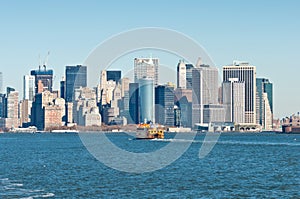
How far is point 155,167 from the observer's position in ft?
273

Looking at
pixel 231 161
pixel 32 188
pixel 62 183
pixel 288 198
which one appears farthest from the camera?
pixel 231 161

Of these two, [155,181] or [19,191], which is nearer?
[19,191]

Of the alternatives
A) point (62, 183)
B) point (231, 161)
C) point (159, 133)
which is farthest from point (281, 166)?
point (159, 133)

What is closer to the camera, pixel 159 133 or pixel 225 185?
pixel 225 185

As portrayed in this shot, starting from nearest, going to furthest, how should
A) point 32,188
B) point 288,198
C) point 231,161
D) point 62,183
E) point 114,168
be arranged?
point 288,198, point 32,188, point 62,183, point 114,168, point 231,161

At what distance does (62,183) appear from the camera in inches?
2542

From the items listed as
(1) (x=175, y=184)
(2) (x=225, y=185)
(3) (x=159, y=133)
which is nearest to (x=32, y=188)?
(1) (x=175, y=184)

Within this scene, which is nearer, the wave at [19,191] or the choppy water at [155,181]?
the wave at [19,191]

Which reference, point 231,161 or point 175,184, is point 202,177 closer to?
point 175,184

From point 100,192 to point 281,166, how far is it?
3495 cm

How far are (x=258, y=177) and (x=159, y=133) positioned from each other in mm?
125064

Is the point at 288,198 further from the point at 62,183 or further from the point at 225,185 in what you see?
the point at 62,183

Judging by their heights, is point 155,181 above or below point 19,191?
above

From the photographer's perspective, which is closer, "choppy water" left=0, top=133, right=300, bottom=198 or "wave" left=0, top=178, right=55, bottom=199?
"wave" left=0, top=178, right=55, bottom=199
